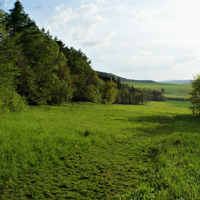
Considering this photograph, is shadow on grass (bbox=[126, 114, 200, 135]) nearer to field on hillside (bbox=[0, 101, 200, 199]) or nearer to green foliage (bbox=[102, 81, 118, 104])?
field on hillside (bbox=[0, 101, 200, 199])

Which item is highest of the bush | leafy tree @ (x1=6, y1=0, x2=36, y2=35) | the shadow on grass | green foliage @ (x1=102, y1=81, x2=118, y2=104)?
leafy tree @ (x1=6, y1=0, x2=36, y2=35)

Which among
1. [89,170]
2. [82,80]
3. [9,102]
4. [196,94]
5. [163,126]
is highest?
[82,80]

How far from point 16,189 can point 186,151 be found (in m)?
9.25

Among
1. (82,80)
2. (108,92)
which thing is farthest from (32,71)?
(108,92)

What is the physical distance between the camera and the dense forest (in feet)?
60.2

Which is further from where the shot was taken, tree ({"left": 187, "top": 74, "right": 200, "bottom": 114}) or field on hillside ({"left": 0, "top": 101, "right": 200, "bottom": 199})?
tree ({"left": 187, "top": 74, "right": 200, "bottom": 114})

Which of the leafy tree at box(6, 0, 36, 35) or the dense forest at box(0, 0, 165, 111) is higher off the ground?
the leafy tree at box(6, 0, 36, 35)

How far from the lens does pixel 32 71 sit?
3259cm

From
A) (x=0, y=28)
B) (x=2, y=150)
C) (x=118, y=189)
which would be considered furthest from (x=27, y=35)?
(x=118, y=189)

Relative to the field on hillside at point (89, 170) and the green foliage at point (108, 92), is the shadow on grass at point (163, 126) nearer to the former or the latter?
the field on hillside at point (89, 170)

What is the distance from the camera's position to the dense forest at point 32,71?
18344 millimetres

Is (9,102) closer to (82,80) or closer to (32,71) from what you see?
(32,71)

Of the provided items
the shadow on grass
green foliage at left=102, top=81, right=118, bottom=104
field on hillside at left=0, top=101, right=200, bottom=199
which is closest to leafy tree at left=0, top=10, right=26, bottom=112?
field on hillside at left=0, top=101, right=200, bottom=199

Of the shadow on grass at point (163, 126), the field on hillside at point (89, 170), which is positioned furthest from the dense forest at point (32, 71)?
the shadow on grass at point (163, 126)
